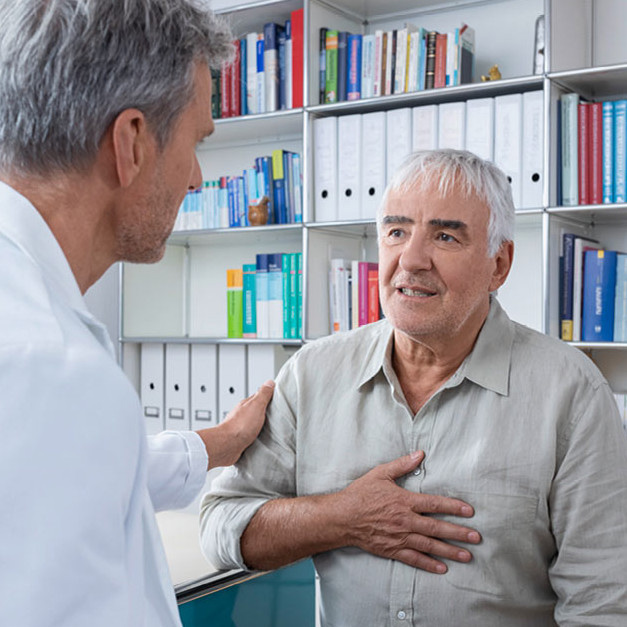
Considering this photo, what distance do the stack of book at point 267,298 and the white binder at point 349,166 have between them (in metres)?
0.29

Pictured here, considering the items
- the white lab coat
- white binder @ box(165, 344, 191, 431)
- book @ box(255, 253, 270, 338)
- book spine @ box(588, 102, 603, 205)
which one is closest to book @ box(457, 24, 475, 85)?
book spine @ box(588, 102, 603, 205)

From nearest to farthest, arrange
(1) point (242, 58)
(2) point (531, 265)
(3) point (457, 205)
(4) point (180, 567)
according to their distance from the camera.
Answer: (3) point (457, 205)
(4) point (180, 567)
(2) point (531, 265)
(1) point (242, 58)

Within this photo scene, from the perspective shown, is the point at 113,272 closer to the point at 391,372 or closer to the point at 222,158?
the point at 222,158

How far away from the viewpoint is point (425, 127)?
304 centimetres

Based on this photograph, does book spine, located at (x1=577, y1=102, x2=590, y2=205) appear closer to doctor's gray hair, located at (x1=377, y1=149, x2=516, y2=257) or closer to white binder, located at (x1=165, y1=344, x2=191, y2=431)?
doctor's gray hair, located at (x1=377, y1=149, x2=516, y2=257)

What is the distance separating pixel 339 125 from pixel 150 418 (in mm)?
1528

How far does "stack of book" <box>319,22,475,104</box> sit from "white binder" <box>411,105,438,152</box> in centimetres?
Answer: 8

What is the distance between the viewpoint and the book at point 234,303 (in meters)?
3.51

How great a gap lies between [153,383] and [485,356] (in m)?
2.49

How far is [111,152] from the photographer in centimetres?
85

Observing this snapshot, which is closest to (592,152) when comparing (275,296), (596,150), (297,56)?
(596,150)

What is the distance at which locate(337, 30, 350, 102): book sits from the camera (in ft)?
10.6

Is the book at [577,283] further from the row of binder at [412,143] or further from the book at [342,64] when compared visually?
the book at [342,64]

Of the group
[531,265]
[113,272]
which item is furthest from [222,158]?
[531,265]
